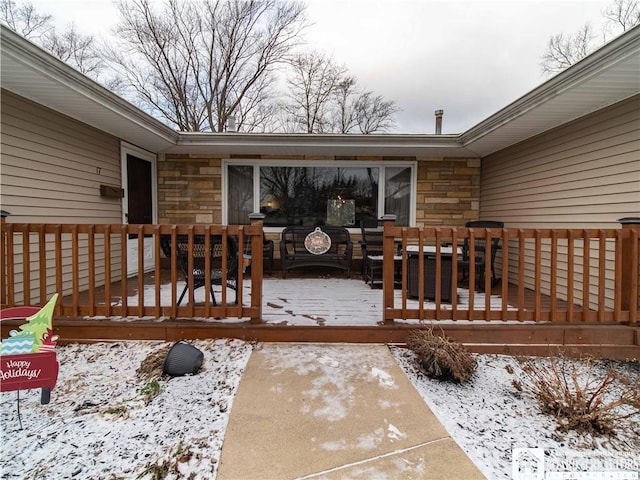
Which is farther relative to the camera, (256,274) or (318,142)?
(318,142)

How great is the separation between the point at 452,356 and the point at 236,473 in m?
1.52

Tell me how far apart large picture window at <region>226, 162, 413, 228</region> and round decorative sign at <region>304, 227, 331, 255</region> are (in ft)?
2.28

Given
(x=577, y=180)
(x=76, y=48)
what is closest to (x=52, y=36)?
(x=76, y=48)

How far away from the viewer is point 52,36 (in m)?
8.72

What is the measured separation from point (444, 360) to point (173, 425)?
5.58ft

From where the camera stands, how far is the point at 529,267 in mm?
4539

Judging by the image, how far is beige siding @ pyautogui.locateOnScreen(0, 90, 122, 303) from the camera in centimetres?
313

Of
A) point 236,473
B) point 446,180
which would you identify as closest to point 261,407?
point 236,473

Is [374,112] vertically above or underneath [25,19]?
Answer: underneath

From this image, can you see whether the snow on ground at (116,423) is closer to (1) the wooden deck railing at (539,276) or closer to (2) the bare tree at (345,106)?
(1) the wooden deck railing at (539,276)

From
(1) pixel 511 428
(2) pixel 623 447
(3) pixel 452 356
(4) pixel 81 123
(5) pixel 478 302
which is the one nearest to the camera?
(2) pixel 623 447

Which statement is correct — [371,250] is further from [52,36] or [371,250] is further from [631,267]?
[52,36]

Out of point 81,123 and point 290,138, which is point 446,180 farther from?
point 81,123

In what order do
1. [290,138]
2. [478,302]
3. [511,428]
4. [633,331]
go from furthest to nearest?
[290,138] < [478,302] < [633,331] < [511,428]
